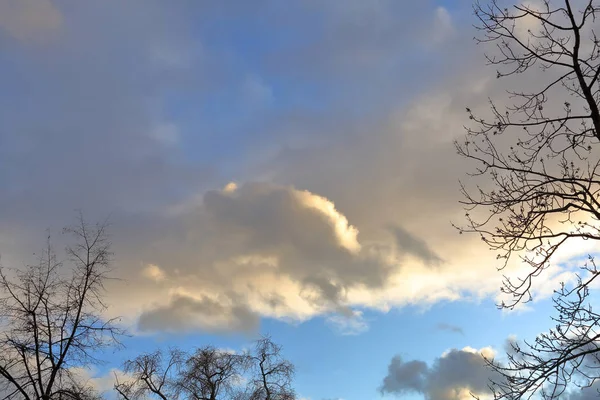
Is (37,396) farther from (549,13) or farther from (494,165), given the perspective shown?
(549,13)

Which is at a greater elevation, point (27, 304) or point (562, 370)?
point (27, 304)

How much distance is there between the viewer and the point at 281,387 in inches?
1249

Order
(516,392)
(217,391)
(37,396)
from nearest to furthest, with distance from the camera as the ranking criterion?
1. (516,392)
2. (37,396)
3. (217,391)

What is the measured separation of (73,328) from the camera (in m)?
15.4

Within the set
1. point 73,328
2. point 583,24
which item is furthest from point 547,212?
point 73,328

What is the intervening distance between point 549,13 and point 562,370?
21.2ft

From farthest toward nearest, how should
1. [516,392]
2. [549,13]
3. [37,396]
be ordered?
[37,396]
[549,13]
[516,392]

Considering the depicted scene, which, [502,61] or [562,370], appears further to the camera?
[502,61]

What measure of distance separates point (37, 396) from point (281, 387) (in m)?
19.4

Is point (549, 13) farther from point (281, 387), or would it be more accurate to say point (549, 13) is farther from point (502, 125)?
point (281, 387)

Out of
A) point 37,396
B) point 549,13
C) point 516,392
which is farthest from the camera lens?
point 37,396

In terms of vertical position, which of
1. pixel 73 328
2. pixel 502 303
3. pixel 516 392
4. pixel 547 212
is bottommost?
pixel 516 392

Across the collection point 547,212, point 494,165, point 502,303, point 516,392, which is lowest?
point 516,392

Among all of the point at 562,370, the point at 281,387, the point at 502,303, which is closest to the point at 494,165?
the point at 502,303
